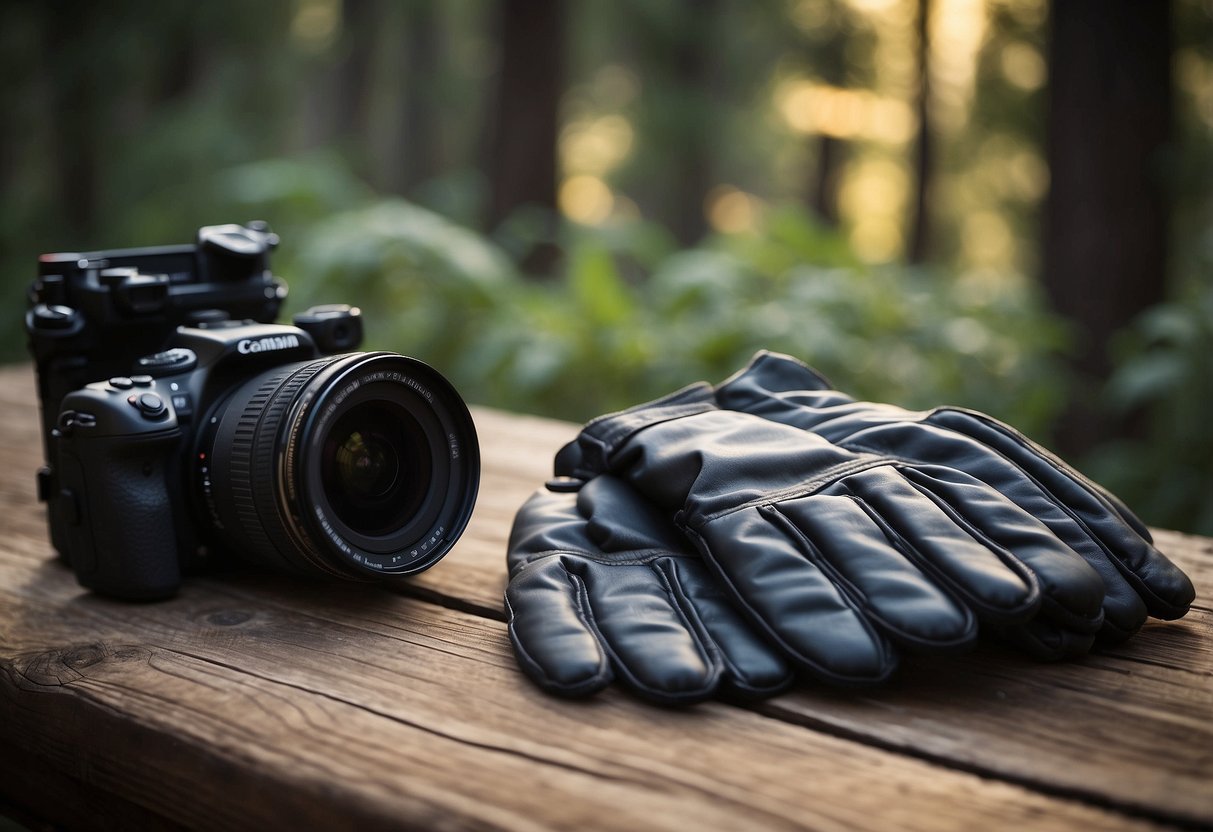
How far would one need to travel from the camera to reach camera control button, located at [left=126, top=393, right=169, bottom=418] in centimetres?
138

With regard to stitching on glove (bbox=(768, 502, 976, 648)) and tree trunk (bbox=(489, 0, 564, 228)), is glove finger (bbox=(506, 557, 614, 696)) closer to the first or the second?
stitching on glove (bbox=(768, 502, 976, 648))

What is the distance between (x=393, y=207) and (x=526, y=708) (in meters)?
3.42

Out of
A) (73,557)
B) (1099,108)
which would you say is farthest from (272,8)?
(73,557)

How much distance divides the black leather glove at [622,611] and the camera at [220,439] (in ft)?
0.62

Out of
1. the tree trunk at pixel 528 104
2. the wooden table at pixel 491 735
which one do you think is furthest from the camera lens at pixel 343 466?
the tree trunk at pixel 528 104

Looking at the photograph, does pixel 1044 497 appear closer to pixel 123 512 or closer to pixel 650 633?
pixel 650 633

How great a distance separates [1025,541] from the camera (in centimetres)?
118

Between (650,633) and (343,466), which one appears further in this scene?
(343,466)

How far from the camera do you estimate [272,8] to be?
7336 millimetres

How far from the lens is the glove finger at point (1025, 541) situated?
3.68 ft

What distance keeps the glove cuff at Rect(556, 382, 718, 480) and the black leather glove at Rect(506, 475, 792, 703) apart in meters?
0.05

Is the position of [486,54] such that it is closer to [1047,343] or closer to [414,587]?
[1047,343]

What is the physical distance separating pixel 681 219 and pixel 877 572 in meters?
10.6

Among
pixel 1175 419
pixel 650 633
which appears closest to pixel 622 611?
pixel 650 633
